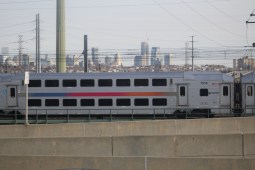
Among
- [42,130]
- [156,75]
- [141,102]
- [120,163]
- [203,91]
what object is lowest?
[42,130]

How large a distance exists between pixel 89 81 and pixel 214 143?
22.1m

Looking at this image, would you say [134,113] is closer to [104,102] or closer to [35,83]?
[104,102]

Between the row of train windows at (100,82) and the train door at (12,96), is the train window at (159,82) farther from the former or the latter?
the train door at (12,96)

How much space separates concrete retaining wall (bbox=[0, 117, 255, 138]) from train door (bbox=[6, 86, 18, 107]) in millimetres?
17712

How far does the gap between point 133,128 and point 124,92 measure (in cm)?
1524

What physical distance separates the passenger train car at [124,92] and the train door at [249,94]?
1.14 metres

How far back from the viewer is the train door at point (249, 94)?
36969 mm

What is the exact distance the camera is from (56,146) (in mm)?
15430

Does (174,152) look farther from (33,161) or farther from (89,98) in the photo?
(89,98)

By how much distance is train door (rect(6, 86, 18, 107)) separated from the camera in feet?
125

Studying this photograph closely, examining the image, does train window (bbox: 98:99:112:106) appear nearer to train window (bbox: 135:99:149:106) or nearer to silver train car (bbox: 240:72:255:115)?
train window (bbox: 135:99:149:106)

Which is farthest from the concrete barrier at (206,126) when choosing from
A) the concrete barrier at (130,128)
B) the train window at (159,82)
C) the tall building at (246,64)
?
the tall building at (246,64)

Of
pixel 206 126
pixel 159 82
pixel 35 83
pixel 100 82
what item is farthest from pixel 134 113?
pixel 206 126

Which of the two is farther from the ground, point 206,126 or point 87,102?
point 87,102
